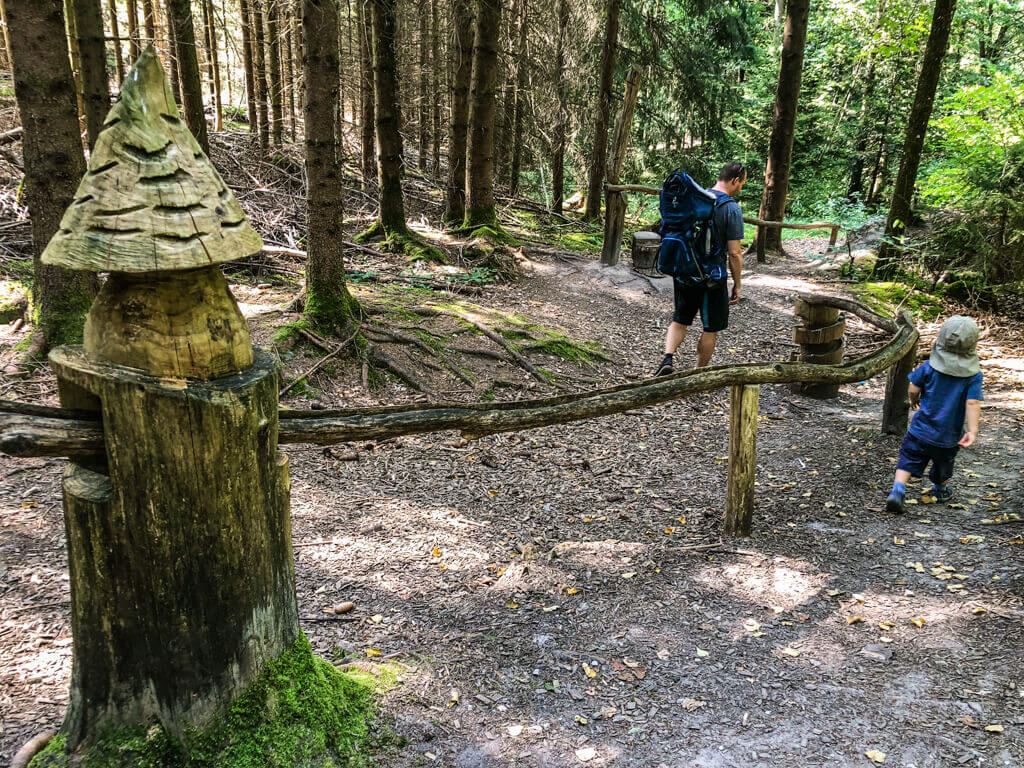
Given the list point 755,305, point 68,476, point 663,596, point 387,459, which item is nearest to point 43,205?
point 387,459

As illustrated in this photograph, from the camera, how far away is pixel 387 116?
32.8 ft

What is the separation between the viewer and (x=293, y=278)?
29.6 feet

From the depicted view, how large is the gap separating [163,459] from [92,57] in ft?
24.2

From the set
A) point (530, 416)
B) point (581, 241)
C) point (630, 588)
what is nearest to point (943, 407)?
point (630, 588)

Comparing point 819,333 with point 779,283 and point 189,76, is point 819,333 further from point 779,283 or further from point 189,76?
point 189,76

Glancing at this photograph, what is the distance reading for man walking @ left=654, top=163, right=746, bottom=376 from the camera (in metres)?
6.13

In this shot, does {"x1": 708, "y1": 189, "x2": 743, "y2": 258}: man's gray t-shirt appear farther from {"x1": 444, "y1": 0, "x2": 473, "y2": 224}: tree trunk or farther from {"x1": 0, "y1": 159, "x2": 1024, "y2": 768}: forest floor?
{"x1": 444, "y1": 0, "x2": 473, "y2": 224}: tree trunk

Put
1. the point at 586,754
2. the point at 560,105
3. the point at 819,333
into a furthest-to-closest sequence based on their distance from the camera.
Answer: the point at 560,105 < the point at 819,333 < the point at 586,754

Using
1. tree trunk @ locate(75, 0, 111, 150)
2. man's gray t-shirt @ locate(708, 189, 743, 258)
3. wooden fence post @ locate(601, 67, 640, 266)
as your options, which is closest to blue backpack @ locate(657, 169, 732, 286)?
man's gray t-shirt @ locate(708, 189, 743, 258)

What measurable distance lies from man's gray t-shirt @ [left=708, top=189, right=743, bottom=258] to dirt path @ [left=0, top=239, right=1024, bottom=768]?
1997 millimetres

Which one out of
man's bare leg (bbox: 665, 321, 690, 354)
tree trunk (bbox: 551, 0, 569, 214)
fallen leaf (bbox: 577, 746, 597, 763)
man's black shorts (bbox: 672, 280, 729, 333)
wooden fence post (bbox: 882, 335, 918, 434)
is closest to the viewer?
fallen leaf (bbox: 577, 746, 597, 763)

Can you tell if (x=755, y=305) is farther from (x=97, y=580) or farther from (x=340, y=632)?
(x=97, y=580)

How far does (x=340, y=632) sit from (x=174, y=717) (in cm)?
157

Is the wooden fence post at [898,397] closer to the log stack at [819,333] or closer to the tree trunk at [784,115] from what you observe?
the log stack at [819,333]
